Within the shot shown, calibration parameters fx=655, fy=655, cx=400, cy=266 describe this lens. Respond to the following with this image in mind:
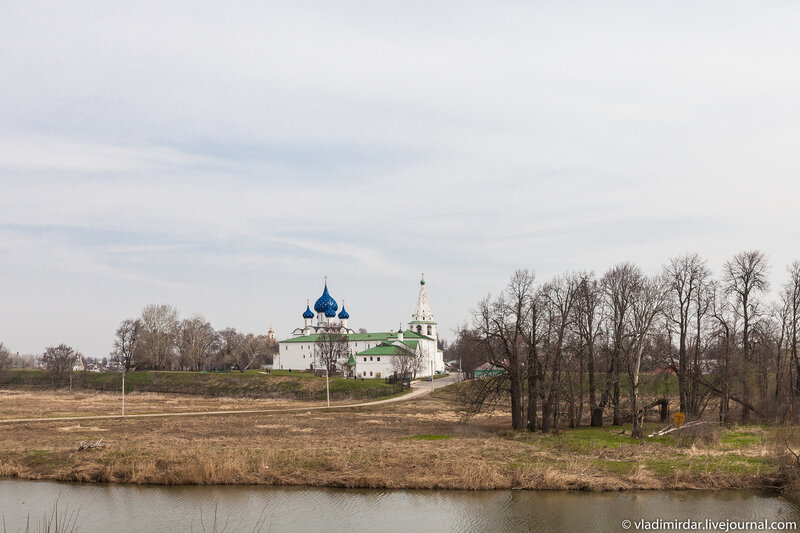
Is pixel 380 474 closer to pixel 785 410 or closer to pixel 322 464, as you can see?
pixel 322 464

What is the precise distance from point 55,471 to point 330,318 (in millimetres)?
108986

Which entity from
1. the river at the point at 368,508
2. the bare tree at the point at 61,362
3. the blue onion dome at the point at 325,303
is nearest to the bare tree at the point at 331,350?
the blue onion dome at the point at 325,303

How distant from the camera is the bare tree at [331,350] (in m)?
109

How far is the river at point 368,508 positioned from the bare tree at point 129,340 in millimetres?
102393

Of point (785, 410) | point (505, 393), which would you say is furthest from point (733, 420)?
point (505, 393)

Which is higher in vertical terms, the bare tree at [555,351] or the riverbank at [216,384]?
the bare tree at [555,351]

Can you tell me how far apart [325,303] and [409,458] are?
108 m

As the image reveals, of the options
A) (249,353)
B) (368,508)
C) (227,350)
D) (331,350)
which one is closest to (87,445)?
(368,508)

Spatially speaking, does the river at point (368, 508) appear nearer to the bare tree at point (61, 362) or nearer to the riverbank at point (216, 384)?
the riverbank at point (216, 384)

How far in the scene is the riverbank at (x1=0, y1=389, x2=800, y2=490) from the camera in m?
26.8

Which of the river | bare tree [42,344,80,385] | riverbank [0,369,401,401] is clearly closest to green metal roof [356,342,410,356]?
riverbank [0,369,401,401]

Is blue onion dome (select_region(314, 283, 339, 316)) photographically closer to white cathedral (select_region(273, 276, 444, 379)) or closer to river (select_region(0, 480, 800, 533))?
white cathedral (select_region(273, 276, 444, 379))

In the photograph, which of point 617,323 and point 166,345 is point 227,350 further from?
point 617,323

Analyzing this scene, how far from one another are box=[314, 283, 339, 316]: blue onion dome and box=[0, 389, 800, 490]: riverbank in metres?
94.4
